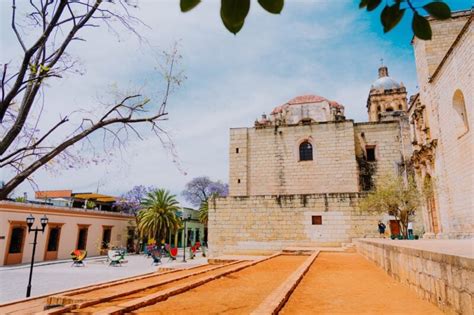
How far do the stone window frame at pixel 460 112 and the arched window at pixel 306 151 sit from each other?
10304 millimetres

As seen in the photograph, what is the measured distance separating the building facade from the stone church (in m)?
12.5

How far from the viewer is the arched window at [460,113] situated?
39.0ft

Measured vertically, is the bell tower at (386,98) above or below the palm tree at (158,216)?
above

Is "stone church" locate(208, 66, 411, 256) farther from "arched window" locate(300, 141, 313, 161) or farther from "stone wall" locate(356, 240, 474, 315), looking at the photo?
"stone wall" locate(356, 240, 474, 315)

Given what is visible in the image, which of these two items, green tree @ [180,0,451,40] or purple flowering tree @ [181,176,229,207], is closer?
green tree @ [180,0,451,40]

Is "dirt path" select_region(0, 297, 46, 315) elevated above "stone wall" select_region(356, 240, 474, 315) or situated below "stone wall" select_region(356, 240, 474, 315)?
below

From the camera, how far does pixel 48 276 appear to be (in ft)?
47.6

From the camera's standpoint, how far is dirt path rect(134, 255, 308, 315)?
3.68 meters

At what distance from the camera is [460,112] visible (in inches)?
487

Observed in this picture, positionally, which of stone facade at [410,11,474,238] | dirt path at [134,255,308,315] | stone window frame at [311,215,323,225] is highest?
stone facade at [410,11,474,238]

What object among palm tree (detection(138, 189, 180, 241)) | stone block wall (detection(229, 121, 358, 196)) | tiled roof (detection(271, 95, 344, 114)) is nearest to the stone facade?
stone block wall (detection(229, 121, 358, 196))

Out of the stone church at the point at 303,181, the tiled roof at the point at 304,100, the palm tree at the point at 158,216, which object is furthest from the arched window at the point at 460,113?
the palm tree at the point at 158,216

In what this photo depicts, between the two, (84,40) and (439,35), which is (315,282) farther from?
(439,35)

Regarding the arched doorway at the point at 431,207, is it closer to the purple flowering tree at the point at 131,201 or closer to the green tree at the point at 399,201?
the green tree at the point at 399,201
